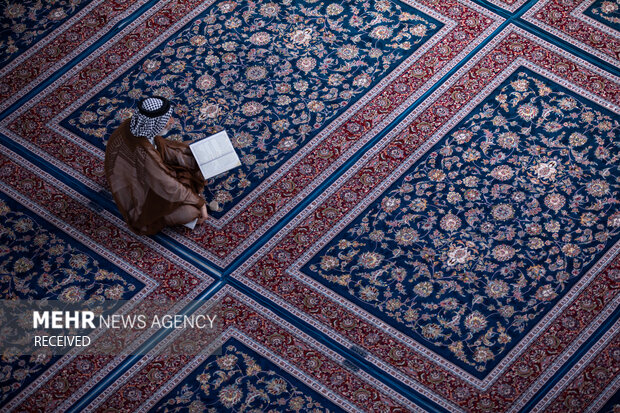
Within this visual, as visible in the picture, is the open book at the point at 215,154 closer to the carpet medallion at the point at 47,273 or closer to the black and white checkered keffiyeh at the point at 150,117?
the black and white checkered keffiyeh at the point at 150,117

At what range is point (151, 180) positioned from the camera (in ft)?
13.3

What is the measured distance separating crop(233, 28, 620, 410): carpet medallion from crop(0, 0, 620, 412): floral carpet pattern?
0.04ft

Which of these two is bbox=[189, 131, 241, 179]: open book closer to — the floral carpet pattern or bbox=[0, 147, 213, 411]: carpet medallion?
the floral carpet pattern

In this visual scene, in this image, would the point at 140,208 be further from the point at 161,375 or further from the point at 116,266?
the point at 161,375

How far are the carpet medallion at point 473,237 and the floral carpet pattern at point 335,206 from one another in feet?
0.04

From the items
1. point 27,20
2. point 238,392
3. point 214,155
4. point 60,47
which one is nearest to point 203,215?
point 214,155

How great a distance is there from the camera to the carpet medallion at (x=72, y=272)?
4.00 meters

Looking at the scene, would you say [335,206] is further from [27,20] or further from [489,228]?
[27,20]

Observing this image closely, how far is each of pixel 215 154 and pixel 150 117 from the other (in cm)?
50

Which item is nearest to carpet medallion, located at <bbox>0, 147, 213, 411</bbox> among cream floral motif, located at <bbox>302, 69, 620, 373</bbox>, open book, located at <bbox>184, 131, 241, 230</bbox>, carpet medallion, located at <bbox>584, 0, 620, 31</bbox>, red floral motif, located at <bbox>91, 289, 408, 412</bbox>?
red floral motif, located at <bbox>91, 289, 408, 412</bbox>

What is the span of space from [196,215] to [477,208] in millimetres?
1493

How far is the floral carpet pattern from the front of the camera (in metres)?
3.99

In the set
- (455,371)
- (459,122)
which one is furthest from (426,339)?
(459,122)

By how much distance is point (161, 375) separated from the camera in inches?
157
